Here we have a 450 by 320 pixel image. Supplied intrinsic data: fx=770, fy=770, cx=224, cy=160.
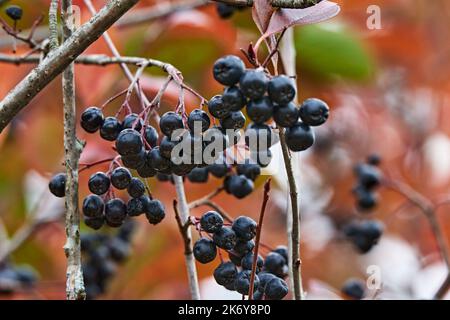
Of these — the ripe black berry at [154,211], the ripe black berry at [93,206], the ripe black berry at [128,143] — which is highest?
the ripe black berry at [128,143]

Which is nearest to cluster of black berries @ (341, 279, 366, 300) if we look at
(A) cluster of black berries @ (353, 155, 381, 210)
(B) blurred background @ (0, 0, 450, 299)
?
(B) blurred background @ (0, 0, 450, 299)

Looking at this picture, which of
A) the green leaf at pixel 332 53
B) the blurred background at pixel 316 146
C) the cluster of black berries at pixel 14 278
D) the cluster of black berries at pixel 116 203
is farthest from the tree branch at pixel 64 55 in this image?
the green leaf at pixel 332 53

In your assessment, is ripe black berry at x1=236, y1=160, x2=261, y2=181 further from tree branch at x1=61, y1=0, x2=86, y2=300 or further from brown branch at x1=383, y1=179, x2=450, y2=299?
brown branch at x1=383, y1=179, x2=450, y2=299

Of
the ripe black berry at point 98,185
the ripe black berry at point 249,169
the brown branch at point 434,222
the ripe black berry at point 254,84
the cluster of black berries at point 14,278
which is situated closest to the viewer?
the ripe black berry at point 254,84

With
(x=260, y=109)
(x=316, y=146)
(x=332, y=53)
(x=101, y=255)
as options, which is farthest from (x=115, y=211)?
(x=316, y=146)

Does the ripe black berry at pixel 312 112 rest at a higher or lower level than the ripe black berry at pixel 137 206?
higher

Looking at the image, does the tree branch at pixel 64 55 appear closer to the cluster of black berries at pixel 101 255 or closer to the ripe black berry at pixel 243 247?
the ripe black berry at pixel 243 247

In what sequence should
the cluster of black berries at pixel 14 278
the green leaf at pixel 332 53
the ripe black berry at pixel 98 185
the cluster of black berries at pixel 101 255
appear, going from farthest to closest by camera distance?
the green leaf at pixel 332 53
the cluster of black berries at pixel 101 255
the cluster of black berries at pixel 14 278
the ripe black berry at pixel 98 185

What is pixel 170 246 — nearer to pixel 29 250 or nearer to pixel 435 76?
pixel 29 250

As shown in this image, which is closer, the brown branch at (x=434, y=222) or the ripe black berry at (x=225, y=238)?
→ the ripe black berry at (x=225, y=238)
